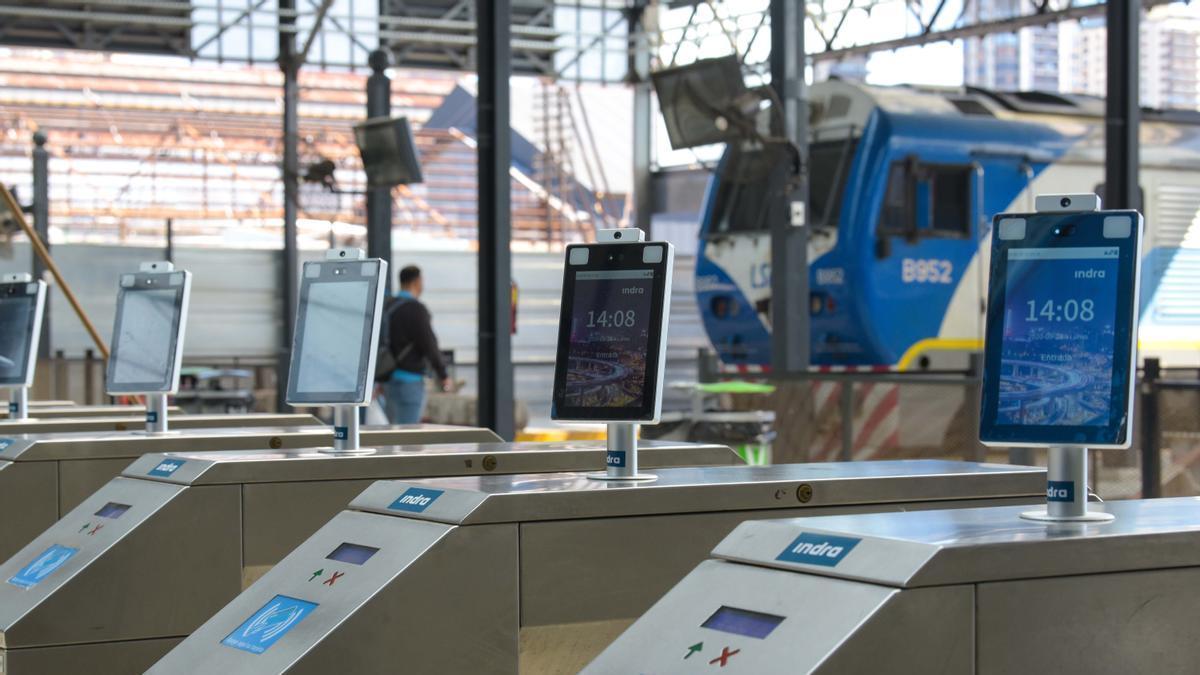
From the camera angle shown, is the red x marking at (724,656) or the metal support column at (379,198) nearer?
the red x marking at (724,656)

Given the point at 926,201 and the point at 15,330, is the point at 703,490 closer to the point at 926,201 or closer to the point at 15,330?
the point at 15,330

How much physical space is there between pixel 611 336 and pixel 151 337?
10.4ft

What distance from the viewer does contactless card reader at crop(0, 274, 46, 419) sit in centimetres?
793

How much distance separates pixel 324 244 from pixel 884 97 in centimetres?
1557

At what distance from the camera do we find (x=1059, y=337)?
3.26m

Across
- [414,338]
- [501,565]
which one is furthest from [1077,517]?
[414,338]

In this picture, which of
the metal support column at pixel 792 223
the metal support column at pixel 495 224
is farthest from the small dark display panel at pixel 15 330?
the metal support column at pixel 792 223

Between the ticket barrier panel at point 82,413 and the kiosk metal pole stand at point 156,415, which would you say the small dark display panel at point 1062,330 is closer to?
the kiosk metal pole stand at point 156,415

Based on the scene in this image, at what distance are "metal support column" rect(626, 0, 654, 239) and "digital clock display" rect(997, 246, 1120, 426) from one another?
22.9 meters

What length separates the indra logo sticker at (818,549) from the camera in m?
3.04

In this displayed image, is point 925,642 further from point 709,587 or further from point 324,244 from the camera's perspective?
point 324,244

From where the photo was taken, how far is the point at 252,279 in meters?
24.0

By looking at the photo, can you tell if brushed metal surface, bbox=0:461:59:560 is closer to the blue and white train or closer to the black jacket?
the black jacket

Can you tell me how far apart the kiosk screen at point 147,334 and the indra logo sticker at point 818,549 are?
415 centimetres
